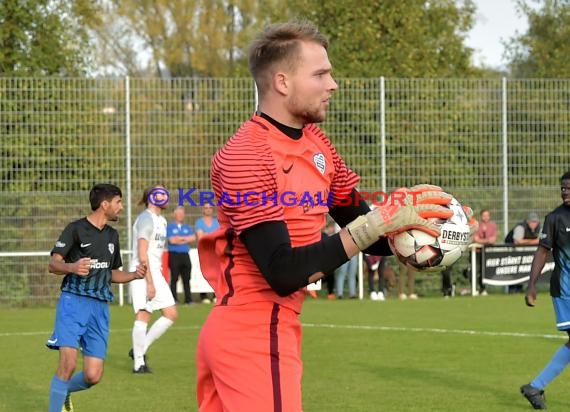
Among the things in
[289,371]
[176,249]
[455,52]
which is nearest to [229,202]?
[289,371]

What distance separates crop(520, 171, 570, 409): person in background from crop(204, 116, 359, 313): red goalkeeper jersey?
638cm

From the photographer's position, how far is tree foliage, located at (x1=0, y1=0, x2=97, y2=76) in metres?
27.3

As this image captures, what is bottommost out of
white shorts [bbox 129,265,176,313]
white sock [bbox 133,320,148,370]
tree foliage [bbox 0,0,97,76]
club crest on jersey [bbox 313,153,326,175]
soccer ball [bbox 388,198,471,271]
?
white sock [bbox 133,320,148,370]

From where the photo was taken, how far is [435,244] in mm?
4605

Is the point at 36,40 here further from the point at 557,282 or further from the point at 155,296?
the point at 557,282

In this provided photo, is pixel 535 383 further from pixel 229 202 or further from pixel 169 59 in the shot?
pixel 169 59

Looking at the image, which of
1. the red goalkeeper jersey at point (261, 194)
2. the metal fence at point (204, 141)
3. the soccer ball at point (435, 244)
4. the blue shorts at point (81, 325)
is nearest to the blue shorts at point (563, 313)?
the blue shorts at point (81, 325)

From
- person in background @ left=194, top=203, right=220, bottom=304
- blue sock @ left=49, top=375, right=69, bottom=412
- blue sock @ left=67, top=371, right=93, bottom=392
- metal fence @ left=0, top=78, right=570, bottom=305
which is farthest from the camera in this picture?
metal fence @ left=0, top=78, right=570, bottom=305

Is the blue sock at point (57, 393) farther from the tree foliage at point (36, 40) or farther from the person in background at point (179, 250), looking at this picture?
the tree foliage at point (36, 40)

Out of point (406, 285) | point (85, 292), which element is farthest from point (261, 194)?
point (406, 285)

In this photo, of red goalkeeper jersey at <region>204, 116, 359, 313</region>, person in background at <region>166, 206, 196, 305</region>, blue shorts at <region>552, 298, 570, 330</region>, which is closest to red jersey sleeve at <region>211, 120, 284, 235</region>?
red goalkeeper jersey at <region>204, 116, 359, 313</region>

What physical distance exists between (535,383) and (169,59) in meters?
42.6

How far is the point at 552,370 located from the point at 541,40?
39019mm

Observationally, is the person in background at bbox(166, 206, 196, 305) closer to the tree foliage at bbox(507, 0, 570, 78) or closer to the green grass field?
the green grass field
